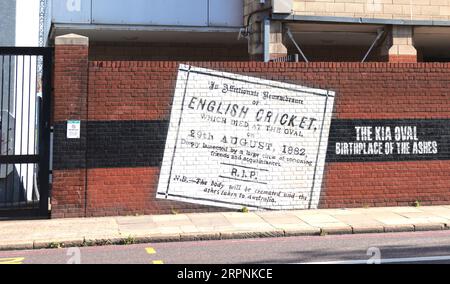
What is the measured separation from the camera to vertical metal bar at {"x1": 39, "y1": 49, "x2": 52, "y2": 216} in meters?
10.4

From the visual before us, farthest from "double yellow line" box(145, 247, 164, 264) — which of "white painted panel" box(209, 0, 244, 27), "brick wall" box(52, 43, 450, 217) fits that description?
"white painted panel" box(209, 0, 244, 27)

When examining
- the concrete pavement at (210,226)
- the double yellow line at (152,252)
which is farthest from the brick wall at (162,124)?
the double yellow line at (152,252)

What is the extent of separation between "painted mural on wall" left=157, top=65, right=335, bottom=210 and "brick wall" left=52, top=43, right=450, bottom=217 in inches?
8.1

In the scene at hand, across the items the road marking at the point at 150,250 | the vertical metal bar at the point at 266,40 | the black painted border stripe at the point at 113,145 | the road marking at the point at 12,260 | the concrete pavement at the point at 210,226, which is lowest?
the road marking at the point at 12,260

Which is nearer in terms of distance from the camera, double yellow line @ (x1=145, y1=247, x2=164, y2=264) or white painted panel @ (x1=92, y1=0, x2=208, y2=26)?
double yellow line @ (x1=145, y1=247, x2=164, y2=264)

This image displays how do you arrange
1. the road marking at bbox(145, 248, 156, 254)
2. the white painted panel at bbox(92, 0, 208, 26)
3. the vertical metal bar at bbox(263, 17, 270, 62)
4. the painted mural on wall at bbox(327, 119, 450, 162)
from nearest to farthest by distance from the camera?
1. the road marking at bbox(145, 248, 156, 254)
2. the painted mural on wall at bbox(327, 119, 450, 162)
3. the vertical metal bar at bbox(263, 17, 270, 62)
4. the white painted panel at bbox(92, 0, 208, 26)

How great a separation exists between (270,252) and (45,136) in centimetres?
527

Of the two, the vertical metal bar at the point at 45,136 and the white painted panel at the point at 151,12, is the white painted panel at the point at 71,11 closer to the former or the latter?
the white painted panel at the point at 151,12

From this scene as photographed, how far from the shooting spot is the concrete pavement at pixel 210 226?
8672 mm

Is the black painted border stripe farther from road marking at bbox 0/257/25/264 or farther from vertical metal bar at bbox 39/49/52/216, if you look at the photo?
road marking at bbox 0/257/25/264

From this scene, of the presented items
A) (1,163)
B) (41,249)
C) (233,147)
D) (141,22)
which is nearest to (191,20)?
(141,22)

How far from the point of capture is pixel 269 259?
7230 mm

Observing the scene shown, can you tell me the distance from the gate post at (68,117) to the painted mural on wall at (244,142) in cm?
171

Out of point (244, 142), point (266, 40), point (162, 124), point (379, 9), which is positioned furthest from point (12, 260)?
point (379, 9)
